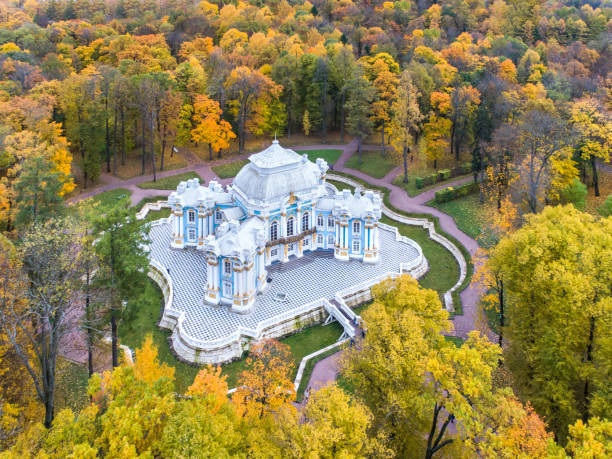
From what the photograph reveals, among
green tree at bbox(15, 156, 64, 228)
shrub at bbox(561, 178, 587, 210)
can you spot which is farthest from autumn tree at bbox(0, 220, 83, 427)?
shrub at bbox(561, 178, 587, 210)

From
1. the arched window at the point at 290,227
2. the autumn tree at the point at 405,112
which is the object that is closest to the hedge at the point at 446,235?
the autumn tree at the point at 405,112

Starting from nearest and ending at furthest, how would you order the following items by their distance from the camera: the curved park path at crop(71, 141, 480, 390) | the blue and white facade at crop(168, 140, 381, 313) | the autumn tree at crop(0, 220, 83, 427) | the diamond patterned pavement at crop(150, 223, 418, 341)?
the autumn tree at crop(0, 220, 83, 427), the diamond patterned pavement at crop(150, 223, 418, 341), the blue and white facade at crop(168, 140, 381, 313), the curved park path at crop(71, 141, 480, 390)

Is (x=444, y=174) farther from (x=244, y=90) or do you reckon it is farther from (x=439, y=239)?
(x=244, y=90)

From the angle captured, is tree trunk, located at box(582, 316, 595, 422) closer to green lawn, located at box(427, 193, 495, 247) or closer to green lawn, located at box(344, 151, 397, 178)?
green lawn, located at box(427, 193, 495, 247)

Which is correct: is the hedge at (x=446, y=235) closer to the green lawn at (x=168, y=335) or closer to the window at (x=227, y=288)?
the green lawn at (x=168, y=335)

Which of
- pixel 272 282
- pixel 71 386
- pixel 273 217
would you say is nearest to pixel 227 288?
pixel 272 282

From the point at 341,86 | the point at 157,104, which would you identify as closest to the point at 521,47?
the point at 341,86

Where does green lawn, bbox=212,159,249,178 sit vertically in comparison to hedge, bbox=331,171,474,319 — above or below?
above
